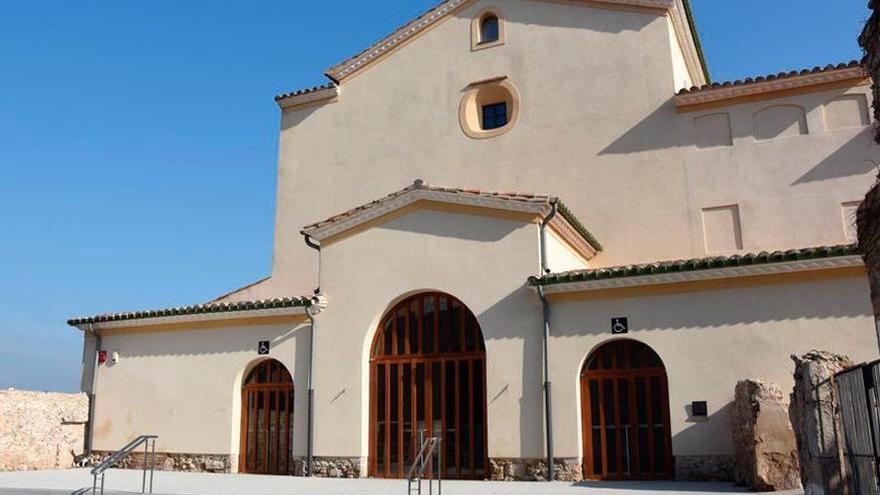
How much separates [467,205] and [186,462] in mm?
8740

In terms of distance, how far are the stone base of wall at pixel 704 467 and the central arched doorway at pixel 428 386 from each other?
3622 mm

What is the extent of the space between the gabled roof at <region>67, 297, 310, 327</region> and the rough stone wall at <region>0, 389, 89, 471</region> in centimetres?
201

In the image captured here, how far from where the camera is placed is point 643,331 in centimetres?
1395

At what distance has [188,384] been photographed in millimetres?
18219

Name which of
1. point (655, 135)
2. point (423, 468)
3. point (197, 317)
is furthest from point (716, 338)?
point (197, 317)

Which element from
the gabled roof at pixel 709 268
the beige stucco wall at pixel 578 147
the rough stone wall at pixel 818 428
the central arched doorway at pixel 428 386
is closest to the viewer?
the rough stone wall at pixel 818 428

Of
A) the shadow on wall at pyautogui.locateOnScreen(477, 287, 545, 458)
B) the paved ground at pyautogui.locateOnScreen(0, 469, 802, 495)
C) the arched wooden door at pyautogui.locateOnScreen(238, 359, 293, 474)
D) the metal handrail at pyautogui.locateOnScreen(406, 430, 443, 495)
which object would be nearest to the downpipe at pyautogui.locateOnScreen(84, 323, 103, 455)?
the paved ground at pyautogui.locateOnScreen(0, 469, 802, 495)

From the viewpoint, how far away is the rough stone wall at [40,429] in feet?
58.7

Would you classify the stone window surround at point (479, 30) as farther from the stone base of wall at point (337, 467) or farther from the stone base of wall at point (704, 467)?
the stone base of wall at point (704, 467)

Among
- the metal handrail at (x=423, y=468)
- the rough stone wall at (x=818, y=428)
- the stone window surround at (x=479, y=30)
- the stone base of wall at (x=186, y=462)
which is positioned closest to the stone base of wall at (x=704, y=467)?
the rough stone wall at (x=818, y=428)

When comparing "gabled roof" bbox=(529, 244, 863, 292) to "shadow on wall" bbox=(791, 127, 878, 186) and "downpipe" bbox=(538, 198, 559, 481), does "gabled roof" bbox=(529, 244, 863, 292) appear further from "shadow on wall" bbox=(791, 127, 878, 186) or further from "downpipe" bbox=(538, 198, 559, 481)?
"shadow on wall" bbox=(791, 127, 878, 186)

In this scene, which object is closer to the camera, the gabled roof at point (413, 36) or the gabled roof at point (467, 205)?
the gabled roof at point (467, 205)

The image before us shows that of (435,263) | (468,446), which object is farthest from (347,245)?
(468,446)

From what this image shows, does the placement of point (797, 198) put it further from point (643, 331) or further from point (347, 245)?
point (347, 245)
